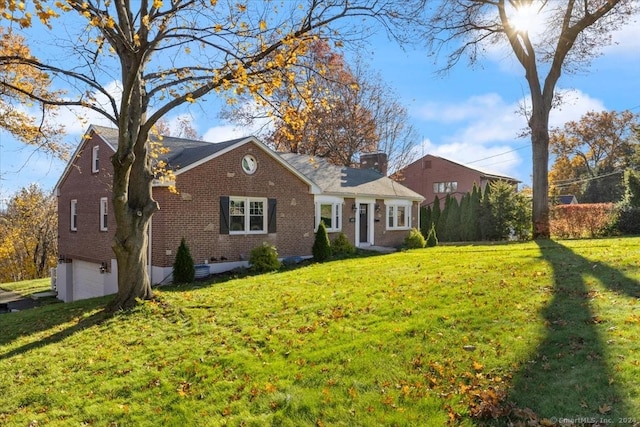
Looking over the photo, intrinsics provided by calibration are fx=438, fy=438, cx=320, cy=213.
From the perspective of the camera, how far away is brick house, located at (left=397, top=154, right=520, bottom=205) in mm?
37312

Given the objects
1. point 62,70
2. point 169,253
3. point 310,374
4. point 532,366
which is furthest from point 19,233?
point 532,366

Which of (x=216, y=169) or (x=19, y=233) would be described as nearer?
(x=216, y=169)

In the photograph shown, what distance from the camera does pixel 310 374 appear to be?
16.9 ft

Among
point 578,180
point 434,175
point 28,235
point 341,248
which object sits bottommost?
point 341,248

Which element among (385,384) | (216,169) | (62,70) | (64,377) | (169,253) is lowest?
(64,377)

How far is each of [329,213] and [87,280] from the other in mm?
10561

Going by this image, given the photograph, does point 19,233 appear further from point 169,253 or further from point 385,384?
point 385,384

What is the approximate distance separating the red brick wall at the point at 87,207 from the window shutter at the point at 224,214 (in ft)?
14.1

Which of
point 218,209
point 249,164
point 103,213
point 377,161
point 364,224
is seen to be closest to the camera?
point 218,209

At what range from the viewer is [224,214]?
49.6 feet

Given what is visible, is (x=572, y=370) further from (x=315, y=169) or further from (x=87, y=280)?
(x=87, y=280)

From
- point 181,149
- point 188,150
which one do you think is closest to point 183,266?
point 188,150

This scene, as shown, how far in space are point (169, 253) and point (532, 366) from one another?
38.0ft

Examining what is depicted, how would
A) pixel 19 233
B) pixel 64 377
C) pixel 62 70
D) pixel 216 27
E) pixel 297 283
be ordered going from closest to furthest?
pixel 64 377, pixel 216 27, pixel 62 70, pixel 297 283, pixel 19 233
